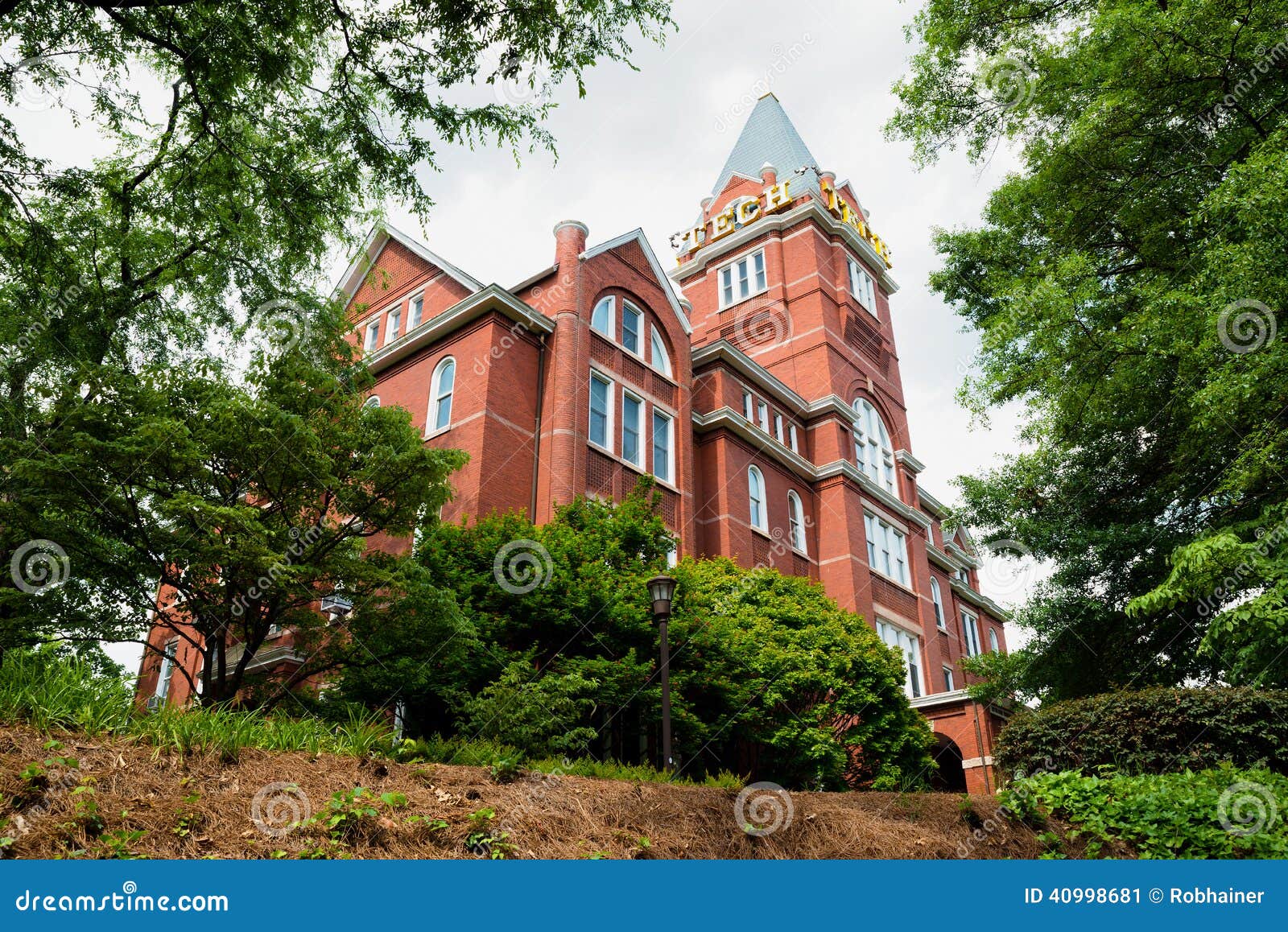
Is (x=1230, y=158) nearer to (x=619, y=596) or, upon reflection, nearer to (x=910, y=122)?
(x=910, y=122)

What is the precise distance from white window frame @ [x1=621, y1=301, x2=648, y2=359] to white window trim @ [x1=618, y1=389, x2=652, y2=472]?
130cm

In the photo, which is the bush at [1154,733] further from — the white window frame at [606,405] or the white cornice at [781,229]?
the white cornice at [781,229]

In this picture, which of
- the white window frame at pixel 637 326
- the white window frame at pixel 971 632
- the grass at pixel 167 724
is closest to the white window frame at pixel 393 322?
the white window frame at pixel 637 326

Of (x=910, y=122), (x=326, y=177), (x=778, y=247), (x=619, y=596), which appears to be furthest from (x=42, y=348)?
(x=778, y=247)

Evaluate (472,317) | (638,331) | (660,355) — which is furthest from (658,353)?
(472,317)

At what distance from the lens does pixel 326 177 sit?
42.8ft

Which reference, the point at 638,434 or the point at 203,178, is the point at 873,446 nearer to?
the point at 638,434

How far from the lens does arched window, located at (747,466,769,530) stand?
2698 centimetres

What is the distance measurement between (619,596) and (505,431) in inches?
262

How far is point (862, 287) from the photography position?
124 ft

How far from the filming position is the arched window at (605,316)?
23.4 m

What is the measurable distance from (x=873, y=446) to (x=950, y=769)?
468 inches

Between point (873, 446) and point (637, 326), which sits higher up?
point (873, 446)

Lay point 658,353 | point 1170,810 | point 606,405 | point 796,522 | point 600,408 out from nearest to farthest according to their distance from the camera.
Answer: point 1170,810, point 600,408, point 606,405, point 658,353, point 796,522
